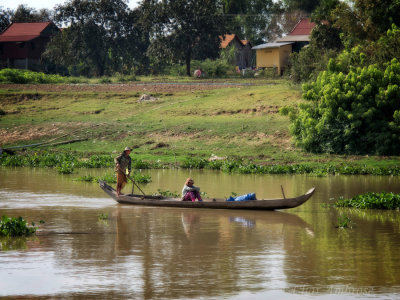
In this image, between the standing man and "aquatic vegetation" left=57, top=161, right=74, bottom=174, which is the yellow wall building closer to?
"aquatic vegetation" left=57, top=161, right=74, bottom=174

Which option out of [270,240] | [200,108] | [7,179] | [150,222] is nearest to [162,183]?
[7,179]

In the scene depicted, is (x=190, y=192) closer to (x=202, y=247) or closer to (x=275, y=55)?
(x=202, y=247)

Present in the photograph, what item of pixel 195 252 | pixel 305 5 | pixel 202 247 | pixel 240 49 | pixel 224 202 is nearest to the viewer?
pixel 195 252

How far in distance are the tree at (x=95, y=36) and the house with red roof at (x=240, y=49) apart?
11656 mm

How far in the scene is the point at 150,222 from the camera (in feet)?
55.2

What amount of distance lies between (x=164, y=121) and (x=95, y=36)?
2452cm

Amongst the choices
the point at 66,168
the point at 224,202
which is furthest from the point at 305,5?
the point at 224,202

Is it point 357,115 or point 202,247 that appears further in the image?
point 357,115

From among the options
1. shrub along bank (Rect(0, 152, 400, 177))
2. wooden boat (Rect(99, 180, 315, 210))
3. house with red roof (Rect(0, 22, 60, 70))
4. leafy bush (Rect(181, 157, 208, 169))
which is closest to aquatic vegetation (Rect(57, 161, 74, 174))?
shrub along bank (Rect(0, 152, 400, 177))

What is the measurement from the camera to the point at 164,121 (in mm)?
35719

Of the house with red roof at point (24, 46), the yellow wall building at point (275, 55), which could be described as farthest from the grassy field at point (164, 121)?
the house with red roof at point (24, 46)

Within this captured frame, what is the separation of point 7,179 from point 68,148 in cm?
827

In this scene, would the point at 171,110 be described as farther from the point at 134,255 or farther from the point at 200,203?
the point at 134,255

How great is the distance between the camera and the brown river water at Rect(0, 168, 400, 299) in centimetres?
1086
